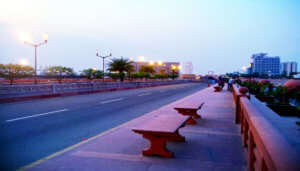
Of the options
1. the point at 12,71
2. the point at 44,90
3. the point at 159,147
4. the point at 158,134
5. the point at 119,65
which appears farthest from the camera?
the point at 119,65

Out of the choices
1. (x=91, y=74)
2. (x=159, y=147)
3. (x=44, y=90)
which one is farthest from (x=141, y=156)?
(x=91, y=74)

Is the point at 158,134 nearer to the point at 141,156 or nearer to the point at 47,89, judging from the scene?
the point at 141,156

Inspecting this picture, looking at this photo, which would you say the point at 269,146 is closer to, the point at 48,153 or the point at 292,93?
the point at 48,153

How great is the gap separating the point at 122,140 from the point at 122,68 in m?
40.3

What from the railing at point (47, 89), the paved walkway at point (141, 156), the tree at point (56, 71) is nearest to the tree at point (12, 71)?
the tree at point (56, 71)

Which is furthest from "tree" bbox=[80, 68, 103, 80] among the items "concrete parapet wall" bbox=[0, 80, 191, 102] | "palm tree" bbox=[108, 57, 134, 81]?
"concrete parapet wall" bbox=[0, 80, 191, 102]

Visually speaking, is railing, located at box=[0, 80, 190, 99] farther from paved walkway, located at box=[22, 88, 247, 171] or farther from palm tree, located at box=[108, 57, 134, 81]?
palm tree, located at box=[108, 57, 134, 81]

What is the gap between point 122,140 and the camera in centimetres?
618

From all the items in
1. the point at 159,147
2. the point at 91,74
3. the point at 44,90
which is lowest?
the point at 159,147

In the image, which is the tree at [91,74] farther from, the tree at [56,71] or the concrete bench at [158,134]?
the concrete bench at [158,134]

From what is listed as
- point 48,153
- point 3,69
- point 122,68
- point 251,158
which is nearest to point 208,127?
point 251,158

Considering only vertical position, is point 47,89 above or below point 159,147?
above

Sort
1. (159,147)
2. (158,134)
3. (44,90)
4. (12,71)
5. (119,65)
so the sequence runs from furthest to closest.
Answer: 1. (119,65)
2. (12,71)
3. (44,90)
4. (159,147)
5. (158,134)

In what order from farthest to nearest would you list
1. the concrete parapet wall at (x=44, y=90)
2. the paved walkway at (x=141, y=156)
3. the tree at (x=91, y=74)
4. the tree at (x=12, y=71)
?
the tree at (x=91, y=74) < the tree at (x=12, y=71) < the concrete parapet wall at (x=44, y=90) < the paved walkway at (x=141, y=156)
